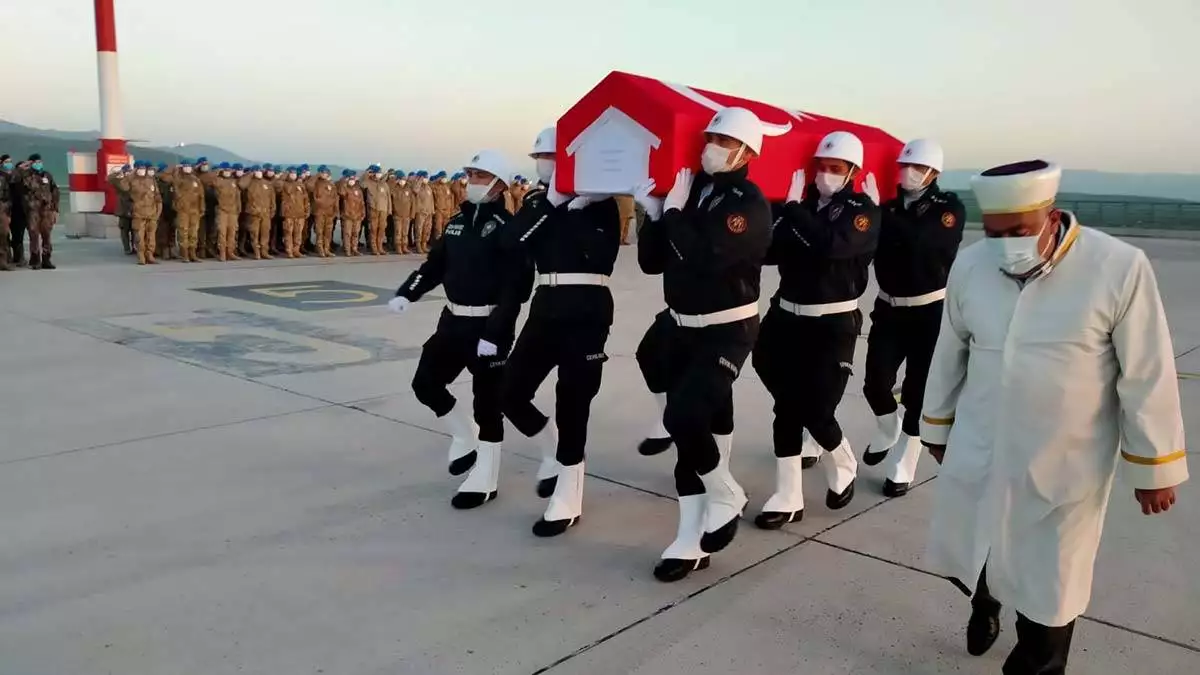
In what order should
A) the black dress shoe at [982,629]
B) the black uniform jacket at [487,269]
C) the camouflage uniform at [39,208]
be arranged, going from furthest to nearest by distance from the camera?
1. the camouflage uniform at [39,208]
2. the black uniform jacket at [487,269]
3. the black dress shoe at [982,629]

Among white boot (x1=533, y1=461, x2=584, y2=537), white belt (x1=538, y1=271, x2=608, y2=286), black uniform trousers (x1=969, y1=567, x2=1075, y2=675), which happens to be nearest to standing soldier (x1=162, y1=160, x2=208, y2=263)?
white belt (x1=538, y1=271, x2=608, y2=286)

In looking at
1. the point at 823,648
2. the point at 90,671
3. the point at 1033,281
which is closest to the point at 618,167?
the point at 1033,281

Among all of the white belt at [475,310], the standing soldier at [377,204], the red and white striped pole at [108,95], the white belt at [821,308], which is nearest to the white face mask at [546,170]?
the white belt at [475,310]

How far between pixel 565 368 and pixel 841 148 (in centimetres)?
173

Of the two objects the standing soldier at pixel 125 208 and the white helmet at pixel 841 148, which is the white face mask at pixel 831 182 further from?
the standing soldier at pixel 125 208

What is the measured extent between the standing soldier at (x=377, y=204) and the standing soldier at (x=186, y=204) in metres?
3.46

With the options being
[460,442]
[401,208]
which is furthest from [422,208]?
[460,442]

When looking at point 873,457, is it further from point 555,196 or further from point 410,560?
point 410,560

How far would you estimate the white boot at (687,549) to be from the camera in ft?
12.5

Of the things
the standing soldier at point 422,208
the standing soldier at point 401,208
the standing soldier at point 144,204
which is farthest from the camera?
the standing soldier at point 422,208

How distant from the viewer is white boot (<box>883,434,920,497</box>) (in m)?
4.98

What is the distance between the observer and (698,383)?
3773 mm

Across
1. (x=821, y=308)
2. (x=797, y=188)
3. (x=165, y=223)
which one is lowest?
(x=165, y=223)

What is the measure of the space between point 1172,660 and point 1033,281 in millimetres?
1571
